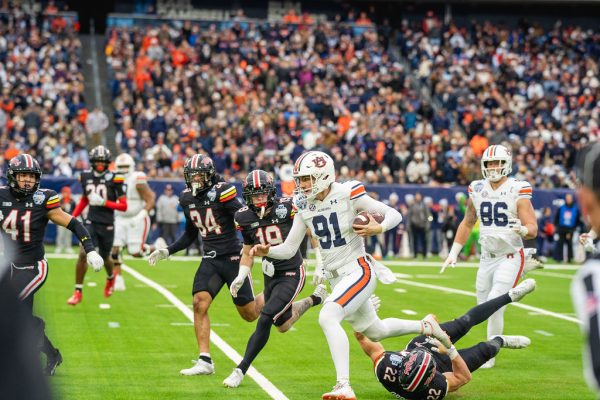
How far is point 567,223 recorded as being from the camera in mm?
23953

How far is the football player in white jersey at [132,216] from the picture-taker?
584 inches

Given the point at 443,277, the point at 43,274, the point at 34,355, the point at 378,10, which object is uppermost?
the point at 378,10

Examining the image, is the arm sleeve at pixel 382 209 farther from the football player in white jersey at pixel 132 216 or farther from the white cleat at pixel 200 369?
the football player in white jersey at pixel 132 216

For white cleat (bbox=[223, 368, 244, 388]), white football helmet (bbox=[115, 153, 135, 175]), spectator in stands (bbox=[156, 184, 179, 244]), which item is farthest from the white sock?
spectator in stands (bbox=[156, 184, 179, 244])

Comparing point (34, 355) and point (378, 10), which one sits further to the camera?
point (378, 10)

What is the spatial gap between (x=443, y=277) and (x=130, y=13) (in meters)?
21.3

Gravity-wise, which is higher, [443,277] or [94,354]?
[94,354]

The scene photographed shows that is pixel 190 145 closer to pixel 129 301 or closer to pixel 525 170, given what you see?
pixel 525 170

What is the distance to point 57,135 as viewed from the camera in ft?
84.6

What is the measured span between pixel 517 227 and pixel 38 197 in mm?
4150

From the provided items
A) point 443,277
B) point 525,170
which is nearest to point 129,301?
point 443,277

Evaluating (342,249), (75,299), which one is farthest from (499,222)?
(75,299)

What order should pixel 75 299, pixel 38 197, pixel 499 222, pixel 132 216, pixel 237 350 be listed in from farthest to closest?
pixel 132 216, pixel 75 299, pixel 237 350, pixel 499 222, pixel 38 197

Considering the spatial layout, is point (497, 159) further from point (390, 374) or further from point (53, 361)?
point (53, 361)
